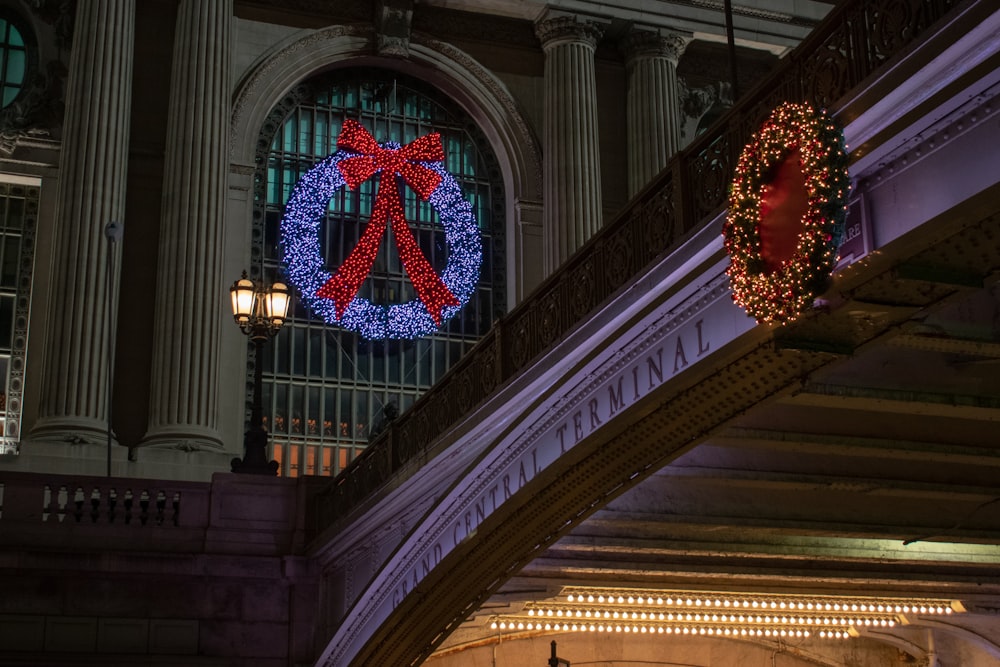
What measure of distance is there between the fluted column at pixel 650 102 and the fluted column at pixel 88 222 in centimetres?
1128

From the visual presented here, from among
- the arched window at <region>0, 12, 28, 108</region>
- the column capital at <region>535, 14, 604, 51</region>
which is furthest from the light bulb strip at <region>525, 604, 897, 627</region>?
the arched window at <region>0, 12, 28, 108</region>

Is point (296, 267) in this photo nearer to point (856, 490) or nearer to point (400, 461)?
point (400, 461)

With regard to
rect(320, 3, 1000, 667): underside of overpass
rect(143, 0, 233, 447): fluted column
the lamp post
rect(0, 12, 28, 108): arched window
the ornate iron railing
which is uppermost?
rect(0, 12, 28, 108): arched window

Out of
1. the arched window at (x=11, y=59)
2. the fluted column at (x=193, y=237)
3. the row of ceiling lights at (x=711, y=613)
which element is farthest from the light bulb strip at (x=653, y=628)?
the arched window at (x=11, y=59)

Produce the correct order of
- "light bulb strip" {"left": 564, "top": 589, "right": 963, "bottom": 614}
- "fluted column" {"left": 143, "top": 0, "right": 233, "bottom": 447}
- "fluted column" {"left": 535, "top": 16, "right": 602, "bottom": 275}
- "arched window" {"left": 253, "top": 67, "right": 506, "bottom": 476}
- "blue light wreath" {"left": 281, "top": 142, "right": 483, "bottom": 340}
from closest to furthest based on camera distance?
"light bulb strip" {"left": 564, "top": 589, "right": 963, "bottom": 614}
"fluted column" {"left": 143, "top": 0, "right": 233, "bottom": 447}
"arched window" {"left": 253, "top": 67, "right": 506, "bottom": 476}
"blue light wreath" {"left": 281, "top": 142, "right": 483, "bottom": 340}
"fluted column" {"left": 535, "top": 16, "right": 602, "bottom": 275}

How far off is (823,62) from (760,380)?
241 centimetres

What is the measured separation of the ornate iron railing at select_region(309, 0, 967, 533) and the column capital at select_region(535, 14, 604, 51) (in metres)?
16.3

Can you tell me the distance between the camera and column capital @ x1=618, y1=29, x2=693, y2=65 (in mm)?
34906

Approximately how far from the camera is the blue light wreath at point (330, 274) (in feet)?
103

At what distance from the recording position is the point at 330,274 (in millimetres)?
31719

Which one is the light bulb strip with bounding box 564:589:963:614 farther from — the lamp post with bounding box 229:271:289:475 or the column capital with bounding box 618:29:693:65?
the column capital with bounding box 618:29:693:65

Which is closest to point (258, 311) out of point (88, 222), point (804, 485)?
point (804, 485)

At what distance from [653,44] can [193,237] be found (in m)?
12.0

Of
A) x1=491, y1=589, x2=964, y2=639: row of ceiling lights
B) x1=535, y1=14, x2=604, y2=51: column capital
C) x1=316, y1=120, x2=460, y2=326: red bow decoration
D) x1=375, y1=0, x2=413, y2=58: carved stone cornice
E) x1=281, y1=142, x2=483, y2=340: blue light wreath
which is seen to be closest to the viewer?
x1=491, y1=589, x2=964, y2=639: row of ceiling lights
